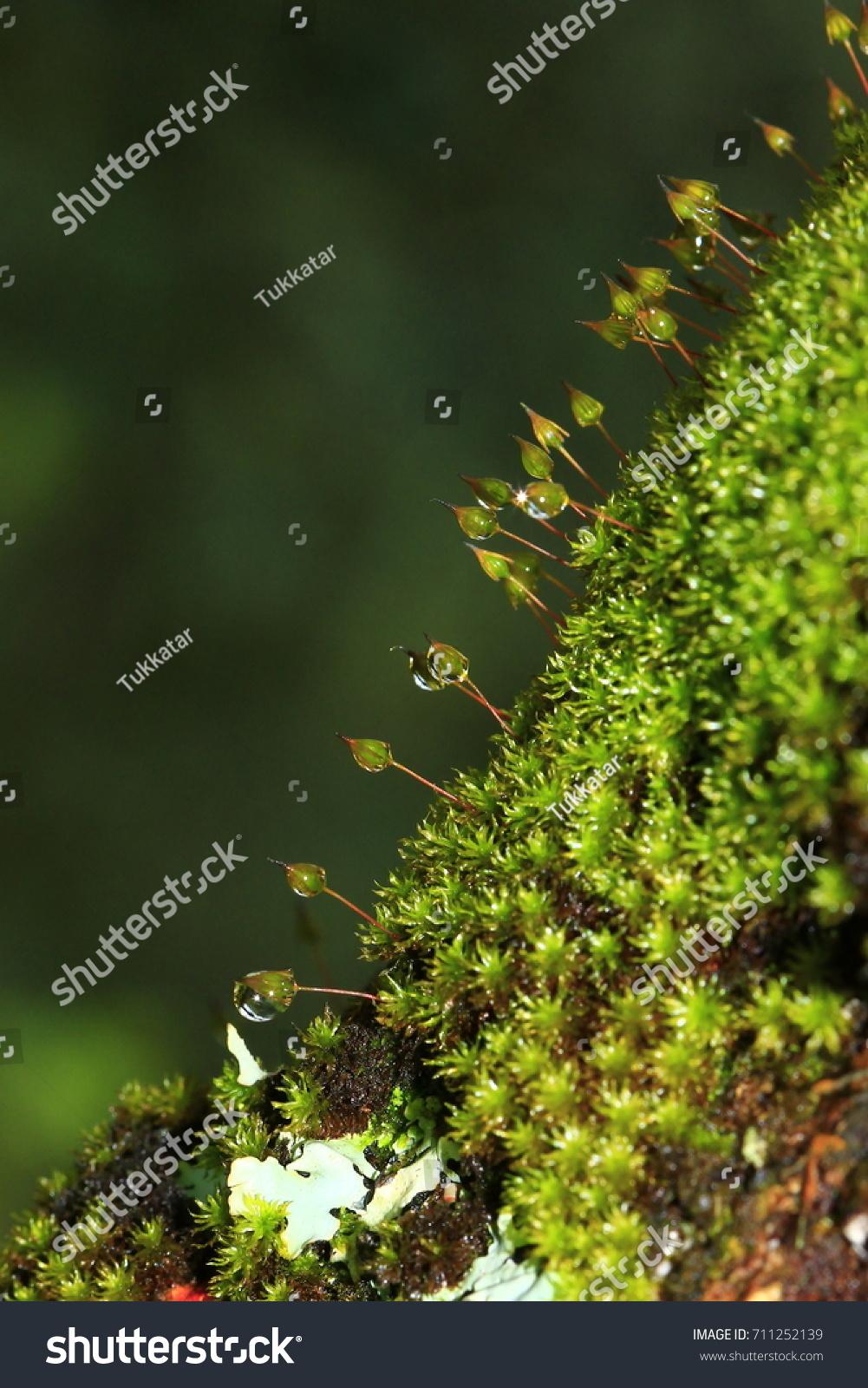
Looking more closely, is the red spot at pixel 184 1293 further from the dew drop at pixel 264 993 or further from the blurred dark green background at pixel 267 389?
the blurred dark green background at pixel 267 389

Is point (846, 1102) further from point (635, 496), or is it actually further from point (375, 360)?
point (375, 360)
